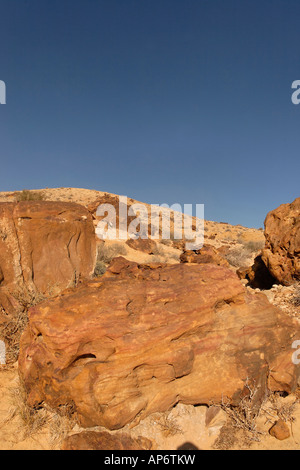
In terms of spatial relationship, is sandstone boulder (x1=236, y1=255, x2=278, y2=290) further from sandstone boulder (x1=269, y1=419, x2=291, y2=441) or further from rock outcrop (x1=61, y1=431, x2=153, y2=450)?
rock outcrop (x1=61, y1=431, x2=153, y2=450)

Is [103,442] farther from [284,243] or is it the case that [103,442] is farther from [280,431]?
[284,243]

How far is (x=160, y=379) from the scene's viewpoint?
3.04 m

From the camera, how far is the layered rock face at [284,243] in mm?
7141

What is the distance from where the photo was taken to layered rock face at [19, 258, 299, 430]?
2875mm

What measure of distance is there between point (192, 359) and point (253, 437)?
0.98 meters

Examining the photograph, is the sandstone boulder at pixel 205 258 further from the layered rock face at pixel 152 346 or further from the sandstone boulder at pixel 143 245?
the layered rock face at pixel 152 346

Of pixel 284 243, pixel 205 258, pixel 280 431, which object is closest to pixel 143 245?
pixel 205 258

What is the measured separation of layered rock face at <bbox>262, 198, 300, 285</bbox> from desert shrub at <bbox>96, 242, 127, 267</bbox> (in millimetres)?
6664

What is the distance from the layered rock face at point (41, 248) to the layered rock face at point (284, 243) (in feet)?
17.0

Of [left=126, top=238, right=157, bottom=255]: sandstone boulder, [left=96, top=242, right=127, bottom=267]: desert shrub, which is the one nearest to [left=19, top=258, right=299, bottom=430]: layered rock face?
[left=96, top=242, right=127, bottom=267]: desert shrub

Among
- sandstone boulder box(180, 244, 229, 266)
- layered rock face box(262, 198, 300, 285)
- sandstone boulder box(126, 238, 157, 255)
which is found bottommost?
sandstone boulder box(126, 238, 157, 255)

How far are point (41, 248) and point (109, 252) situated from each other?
6.86 m

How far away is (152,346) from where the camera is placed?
300cm
